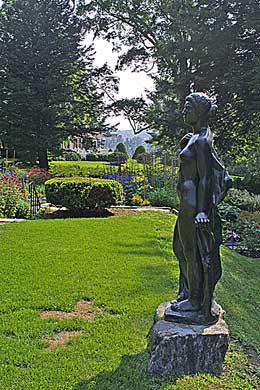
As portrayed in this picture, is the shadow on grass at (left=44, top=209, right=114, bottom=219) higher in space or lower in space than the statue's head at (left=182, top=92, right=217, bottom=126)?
lower

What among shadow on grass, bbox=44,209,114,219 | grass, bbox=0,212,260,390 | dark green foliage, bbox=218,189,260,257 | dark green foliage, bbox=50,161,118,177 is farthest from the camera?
dark green foliage, bbox=50,161,118,177

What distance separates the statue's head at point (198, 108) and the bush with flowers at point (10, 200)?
22.9ft

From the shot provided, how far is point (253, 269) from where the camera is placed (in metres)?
6.79

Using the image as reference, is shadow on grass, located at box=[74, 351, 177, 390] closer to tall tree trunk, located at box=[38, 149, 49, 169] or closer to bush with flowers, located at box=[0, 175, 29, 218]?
bush with flowers, located at box=[0, 175, 29, 218]

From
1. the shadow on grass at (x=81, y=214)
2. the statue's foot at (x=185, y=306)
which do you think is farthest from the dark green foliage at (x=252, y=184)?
the statue's foot at (x=185, y=306)

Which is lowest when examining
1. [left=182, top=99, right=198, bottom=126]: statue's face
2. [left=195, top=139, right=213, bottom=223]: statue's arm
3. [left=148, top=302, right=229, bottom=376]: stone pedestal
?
[left=148, top=302, right=229, bottom=376]: stone pedestal

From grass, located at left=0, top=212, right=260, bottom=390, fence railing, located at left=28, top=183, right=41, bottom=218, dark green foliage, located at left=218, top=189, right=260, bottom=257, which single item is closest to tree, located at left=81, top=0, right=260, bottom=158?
dark green foliage, located at left=218, top=189, right=260, bottom=257

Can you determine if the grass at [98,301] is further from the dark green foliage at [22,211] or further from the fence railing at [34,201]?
the fence railing at [34,201]

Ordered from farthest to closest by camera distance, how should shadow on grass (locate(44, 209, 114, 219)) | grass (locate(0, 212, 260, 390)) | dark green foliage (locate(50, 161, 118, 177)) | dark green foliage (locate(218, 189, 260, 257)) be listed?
dark green foliage (locate(50, 161, 118, 177))
shadow on grass (locate(44, 209, 114, 219))
dark green foliage (locate(218, 189, 260, 257))
grass (locate(0, 212, 260, 390))

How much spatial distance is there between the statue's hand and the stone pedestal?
74 centimetres

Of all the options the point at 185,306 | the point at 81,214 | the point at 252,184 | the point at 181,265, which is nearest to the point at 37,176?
the point at 81,214

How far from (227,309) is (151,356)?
1601 millimetres

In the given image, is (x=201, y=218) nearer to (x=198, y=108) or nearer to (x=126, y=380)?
(x=198, y=108)

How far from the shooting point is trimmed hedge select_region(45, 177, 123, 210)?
9500 millimetres
